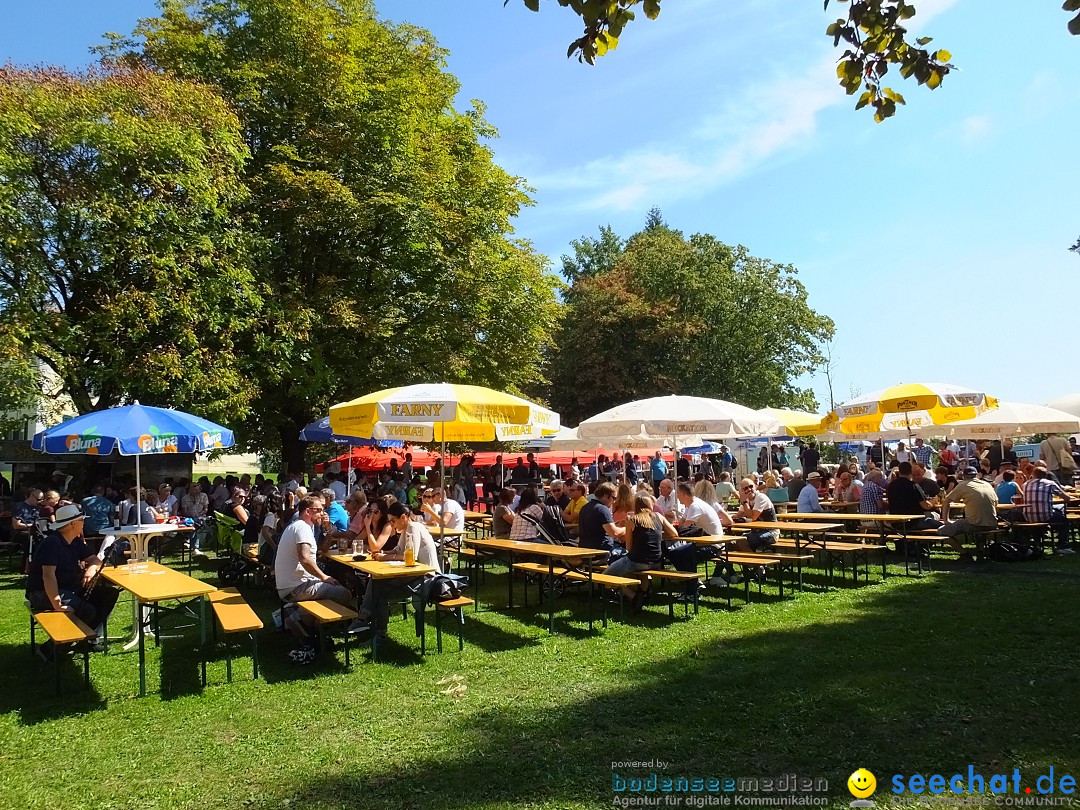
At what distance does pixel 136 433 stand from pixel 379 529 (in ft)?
9.54

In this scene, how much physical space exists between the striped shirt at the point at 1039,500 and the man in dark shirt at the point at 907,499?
1.28 meters

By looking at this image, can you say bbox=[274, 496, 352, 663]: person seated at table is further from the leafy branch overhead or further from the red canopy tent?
the red canopy tent

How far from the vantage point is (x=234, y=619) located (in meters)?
6.16

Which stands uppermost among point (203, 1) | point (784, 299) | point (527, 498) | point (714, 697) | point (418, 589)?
point (203, 1)

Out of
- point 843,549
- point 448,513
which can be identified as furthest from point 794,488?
point 448,513

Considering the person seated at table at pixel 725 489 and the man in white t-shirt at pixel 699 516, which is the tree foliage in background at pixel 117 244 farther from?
the person seated at table at pixel 725 489

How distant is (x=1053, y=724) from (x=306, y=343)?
16326 mm

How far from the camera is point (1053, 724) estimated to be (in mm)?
4504

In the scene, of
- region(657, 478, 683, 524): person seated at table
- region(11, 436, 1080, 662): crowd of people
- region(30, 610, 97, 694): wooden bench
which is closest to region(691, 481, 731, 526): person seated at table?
region(11, 436, 1080, 662): crowd of people

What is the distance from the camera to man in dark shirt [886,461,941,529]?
1128cm

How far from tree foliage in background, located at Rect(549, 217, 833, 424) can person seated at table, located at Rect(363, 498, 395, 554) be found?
27859 mm

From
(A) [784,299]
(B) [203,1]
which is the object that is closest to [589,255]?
(A) [784,299]

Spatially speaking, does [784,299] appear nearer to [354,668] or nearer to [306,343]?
[306,343]

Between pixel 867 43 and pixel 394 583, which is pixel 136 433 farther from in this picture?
pixel 867 43
